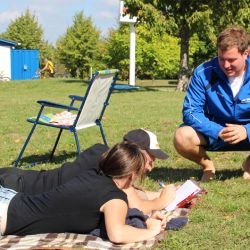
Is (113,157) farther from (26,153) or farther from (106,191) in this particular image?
(26,153)

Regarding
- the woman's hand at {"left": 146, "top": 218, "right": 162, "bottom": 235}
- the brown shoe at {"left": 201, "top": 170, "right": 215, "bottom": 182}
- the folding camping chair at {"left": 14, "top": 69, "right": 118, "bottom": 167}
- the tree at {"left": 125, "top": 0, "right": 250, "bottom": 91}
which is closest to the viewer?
the woman's hand at {"left": 146, "top": 218, "right": 162, "bottom": 235}

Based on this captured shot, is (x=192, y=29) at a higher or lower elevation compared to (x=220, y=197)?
higher

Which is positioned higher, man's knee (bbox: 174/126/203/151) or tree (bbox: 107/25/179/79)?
tree (bbox: 107/25/179/79)

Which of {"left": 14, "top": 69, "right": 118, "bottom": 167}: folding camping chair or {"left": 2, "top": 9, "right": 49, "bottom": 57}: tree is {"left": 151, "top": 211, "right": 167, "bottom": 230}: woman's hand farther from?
{"left": 2, "top": 9, "right": 49, "bottom": 57}: tree

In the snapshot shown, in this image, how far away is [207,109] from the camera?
5.57 metres

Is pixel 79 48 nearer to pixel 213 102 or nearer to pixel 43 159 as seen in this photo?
pixel 43 159

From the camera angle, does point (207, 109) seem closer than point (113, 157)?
No

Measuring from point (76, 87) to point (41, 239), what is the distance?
67.1ft

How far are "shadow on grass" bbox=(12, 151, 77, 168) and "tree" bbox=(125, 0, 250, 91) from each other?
597 inches

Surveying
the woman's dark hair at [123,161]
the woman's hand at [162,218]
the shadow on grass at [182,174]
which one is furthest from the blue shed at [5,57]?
the woman's dark hair at [123,161]

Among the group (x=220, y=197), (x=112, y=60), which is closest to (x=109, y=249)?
(x=220, y=197)

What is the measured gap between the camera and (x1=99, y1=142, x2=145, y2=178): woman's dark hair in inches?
143

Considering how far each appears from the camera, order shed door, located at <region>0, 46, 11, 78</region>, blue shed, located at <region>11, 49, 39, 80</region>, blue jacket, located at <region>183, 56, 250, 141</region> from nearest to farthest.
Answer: blue jacket, located at <region>183, 56, 250, 141</region> → shed door, located at <region>0, 46, 11, 78</region> → blue shed, located at <region>11, 49, 39, 80</region>

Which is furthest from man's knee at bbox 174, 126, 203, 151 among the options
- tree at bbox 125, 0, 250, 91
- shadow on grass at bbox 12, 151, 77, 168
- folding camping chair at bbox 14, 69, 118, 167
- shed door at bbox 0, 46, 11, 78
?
shed door at bbox 0, 46, 11, 78
